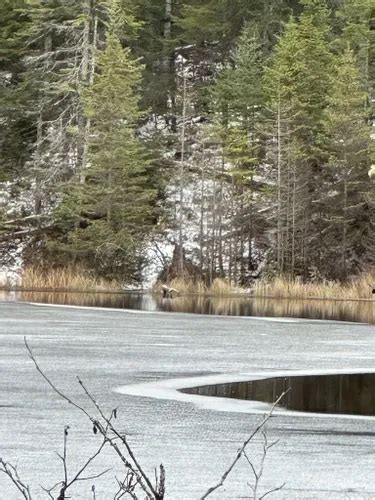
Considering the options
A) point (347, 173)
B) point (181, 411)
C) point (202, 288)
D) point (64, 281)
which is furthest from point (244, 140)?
point (181, 411)

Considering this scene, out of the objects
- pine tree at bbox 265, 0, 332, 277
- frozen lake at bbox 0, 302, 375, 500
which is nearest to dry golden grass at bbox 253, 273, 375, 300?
pine tree at bbox 265, 0, 332, 277

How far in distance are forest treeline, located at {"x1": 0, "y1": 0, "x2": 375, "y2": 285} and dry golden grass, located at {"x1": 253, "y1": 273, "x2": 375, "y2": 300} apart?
3.32 m

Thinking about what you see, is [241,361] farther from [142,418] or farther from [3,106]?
[3,106]

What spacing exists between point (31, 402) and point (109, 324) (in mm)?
11939

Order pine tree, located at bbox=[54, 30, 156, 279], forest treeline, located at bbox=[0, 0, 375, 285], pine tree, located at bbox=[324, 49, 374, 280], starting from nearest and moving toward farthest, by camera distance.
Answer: pine tree, located at bbox=[324, 49, 374, 280] → pine tree, located at bbox=[54, 30, 156, 279] → forest treeline, located at bbox=[0, 0, 375, 285]

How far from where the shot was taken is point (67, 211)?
1869 inches

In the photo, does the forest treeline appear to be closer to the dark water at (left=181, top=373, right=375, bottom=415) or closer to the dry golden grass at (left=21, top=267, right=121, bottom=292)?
the dry golden grass at (left=21, top=267, right=121, bottom=292)

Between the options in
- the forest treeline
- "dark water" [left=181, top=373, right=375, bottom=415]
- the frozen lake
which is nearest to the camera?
the frozen lake

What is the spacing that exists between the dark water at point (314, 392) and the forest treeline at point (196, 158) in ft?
112

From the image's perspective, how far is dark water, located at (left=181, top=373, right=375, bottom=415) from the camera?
1041 centimetres

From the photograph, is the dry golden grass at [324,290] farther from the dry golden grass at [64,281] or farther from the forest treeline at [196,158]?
the dry golden grass at [64,281]

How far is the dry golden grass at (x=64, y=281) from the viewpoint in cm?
4438

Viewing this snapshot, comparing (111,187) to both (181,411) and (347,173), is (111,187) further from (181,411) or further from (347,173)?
(181,411)

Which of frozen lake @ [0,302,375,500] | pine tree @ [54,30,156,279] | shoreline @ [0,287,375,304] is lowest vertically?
frozen lake @ [0,302,375,500]
